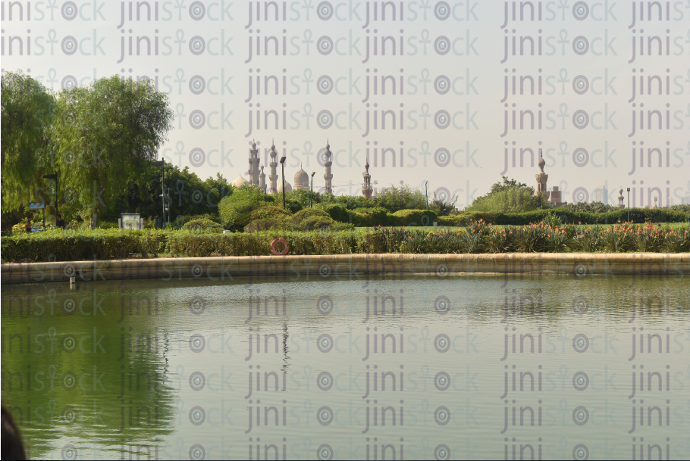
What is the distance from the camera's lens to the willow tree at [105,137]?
114ft

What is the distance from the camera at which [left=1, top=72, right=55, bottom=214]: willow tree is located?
33500 mm

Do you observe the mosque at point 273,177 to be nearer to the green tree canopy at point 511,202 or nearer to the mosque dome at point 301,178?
the mosque dome at point 301,178

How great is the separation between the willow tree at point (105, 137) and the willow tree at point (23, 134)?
0.73 meters

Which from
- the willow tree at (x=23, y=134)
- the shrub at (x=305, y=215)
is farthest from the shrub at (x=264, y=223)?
the willow tree at (x=23, y=134)

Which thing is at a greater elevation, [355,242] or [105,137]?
[105,137]

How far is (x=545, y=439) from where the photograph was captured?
466cm

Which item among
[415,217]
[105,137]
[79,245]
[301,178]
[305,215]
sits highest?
[301,178]

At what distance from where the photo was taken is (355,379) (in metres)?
6.16

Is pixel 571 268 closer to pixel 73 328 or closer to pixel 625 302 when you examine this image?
pixel 625 302

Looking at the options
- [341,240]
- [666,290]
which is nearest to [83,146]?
[341,240]

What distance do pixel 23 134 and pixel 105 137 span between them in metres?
3.82

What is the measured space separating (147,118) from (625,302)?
29995 millimetres

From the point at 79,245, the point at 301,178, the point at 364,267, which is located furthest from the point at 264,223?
the point at 301,178

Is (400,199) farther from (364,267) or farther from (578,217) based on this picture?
(364,267)
